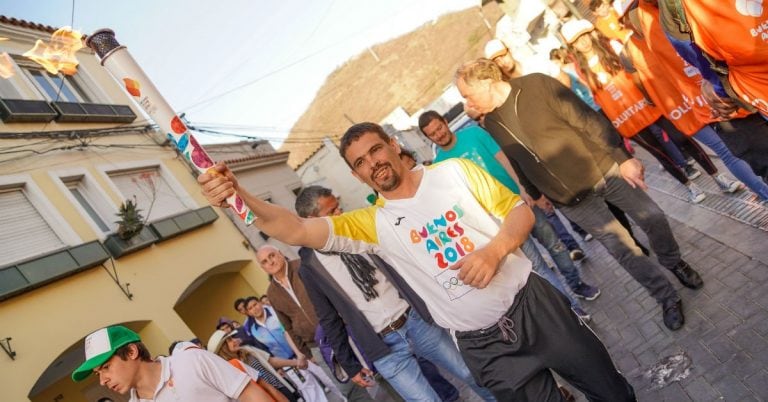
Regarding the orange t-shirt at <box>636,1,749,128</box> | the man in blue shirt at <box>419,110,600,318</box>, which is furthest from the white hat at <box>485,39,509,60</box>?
the orange t-shirt at <box>636,1,749,128</box>

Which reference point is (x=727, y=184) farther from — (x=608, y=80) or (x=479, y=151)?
(x=479, y=151)

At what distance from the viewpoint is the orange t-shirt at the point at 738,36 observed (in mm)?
1839

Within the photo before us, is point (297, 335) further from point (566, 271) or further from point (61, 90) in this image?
point (61, 90)

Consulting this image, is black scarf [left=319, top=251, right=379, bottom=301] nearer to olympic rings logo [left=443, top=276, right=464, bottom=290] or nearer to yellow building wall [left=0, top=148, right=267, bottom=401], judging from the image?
olympic rings logo [left=443, top=276, right=464, bottom=290]

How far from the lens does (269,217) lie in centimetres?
216

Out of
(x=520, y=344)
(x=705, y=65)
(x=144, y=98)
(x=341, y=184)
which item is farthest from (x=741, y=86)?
(x=341, y=184)

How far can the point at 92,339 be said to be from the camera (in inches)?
103

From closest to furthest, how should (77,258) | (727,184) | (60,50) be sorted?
1. (60,50)
2. (727,184)
3. (77,258)

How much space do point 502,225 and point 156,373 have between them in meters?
2.16

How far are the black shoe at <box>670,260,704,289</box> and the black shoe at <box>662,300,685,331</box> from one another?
283mm

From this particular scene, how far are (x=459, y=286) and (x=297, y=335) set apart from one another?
3120mm

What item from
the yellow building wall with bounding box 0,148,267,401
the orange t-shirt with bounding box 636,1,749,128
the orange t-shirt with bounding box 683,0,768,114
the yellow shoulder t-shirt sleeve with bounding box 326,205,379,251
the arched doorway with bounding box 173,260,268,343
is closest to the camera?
the orange t-shirt with bounding box 683,0,768,114

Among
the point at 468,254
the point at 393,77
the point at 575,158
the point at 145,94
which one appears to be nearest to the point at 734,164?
the point at 575,158

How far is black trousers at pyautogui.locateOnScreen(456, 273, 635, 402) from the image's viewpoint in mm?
2176
